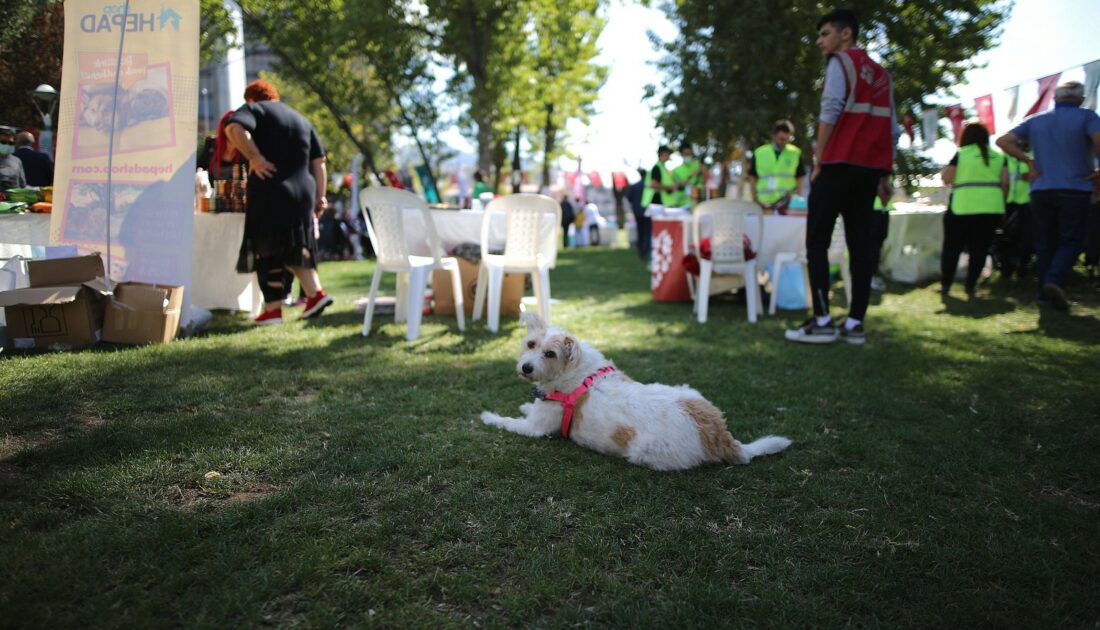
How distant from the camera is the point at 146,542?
2.00m

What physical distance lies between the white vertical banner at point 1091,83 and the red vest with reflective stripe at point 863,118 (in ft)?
9.74

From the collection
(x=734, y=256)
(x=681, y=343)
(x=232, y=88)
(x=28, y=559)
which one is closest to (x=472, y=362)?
(x=681, y=343)

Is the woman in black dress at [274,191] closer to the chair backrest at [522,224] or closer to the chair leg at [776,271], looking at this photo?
the chair backrest at [522,224]

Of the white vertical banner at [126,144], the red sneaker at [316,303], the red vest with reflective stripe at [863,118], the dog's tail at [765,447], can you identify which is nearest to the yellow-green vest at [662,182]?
the red vest with reflective stripe at [863,118]

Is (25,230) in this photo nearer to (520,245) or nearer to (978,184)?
(520,245)

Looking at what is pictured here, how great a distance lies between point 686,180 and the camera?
Result: 11273mm

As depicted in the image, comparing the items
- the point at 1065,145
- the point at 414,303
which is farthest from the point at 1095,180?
the point at 414,303

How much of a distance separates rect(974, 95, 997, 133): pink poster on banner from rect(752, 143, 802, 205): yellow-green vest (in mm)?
3391

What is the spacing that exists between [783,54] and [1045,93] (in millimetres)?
6262

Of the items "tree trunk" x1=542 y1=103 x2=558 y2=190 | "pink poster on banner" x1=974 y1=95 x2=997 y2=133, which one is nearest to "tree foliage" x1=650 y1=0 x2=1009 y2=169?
"pink poster on banner" x1=974 y1=95 x2=997 y2=133

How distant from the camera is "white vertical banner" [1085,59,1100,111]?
19.7ft

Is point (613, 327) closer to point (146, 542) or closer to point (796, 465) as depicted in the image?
point (796, 465)

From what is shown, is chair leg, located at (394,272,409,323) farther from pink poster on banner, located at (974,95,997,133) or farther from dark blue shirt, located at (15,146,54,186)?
pink poster on banner, located at (974,95,997,133)

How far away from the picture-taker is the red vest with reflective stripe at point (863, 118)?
4625 mm
